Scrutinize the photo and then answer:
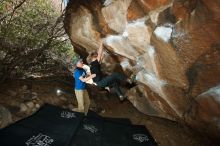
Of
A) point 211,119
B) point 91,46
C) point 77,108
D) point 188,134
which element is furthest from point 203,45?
point 91,46

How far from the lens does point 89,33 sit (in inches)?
402

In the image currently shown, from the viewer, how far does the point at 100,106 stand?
10.1 m

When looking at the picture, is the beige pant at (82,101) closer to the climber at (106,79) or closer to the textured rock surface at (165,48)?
the climber at (106,79)

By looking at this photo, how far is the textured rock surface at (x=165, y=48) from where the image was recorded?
6.47 metres

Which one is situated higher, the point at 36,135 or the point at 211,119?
the point at 36,135

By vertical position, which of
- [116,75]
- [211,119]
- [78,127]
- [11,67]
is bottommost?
[211,119]

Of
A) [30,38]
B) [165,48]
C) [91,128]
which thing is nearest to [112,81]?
[91,128]

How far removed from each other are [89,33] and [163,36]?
368 cm

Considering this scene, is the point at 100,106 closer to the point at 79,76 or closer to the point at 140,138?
the point at 79,76

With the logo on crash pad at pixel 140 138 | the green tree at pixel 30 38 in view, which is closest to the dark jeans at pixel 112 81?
the logo on crash pad at pixel 140 138

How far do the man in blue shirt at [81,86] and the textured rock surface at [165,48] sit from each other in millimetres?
1210

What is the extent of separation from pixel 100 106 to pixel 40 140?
3.24 metres

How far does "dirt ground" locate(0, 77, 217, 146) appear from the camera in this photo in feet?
28.7

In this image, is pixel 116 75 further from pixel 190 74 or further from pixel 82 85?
pixel 190 74
